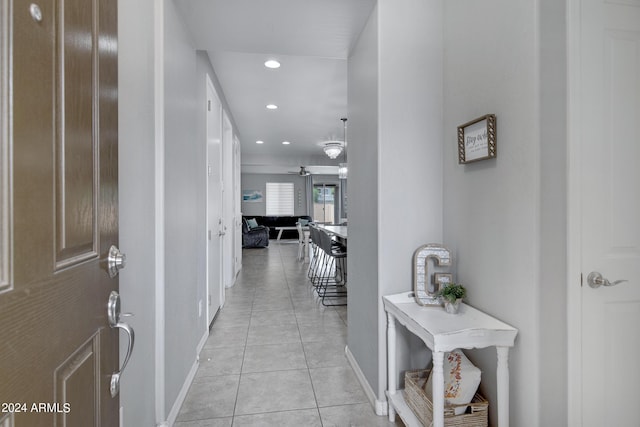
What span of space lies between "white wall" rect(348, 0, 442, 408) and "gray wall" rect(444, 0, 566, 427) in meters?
0.27

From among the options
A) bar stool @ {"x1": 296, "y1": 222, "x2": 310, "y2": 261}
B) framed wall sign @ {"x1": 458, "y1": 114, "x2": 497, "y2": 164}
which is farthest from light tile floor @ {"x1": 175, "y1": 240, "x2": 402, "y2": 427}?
bar stool @ {"x1": 296, "y1": 222, "x2": 310, "y2": 261}

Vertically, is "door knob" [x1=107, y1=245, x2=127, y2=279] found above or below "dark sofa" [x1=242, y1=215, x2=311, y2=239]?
above

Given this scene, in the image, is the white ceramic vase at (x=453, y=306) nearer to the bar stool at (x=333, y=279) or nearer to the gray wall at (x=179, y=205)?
the gray wall at (x=179, y=205)

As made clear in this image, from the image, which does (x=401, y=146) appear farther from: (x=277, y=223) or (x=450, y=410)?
(x=277, y=223)

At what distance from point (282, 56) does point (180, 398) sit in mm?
3055

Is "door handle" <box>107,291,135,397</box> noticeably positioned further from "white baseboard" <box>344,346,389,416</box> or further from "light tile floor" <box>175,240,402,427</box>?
"white baseboard" <box>344,346,389,416</box>

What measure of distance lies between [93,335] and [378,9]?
199 centimetres

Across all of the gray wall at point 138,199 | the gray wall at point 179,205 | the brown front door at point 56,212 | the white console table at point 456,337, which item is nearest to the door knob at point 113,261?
the brown front door at point 56,212

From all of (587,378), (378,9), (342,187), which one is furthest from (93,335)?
(342,187)

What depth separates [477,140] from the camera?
1.53m

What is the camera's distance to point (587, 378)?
117 cm

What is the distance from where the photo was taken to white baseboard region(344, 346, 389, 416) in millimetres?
1832

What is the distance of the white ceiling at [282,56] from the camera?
2.00m

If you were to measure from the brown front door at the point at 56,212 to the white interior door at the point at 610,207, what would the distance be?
1548 mm
